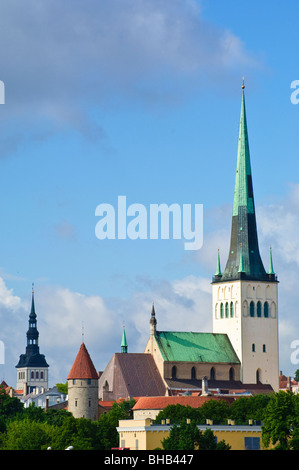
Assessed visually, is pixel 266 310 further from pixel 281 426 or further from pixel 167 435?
pixel 167 435

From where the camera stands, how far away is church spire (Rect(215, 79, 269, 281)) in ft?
465

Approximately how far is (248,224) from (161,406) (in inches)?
1103

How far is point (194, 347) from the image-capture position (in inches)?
5497

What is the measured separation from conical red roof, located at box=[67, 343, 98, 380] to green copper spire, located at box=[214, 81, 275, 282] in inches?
765

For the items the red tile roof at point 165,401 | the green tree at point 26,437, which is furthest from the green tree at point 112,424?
the green tree at point 26,437

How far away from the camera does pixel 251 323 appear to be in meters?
141

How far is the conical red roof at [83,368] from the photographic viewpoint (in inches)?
5064

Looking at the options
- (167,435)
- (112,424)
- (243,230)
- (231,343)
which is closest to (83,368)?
(231,343)

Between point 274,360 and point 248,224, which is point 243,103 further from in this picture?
point 274,360

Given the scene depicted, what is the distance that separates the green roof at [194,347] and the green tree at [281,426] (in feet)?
132

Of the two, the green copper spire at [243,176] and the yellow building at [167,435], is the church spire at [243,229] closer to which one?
the green copper spire at [243,176]

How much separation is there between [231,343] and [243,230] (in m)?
11.5

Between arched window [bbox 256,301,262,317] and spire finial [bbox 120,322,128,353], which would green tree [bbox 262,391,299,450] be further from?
spire finial [bbox 120,322,128,353]
